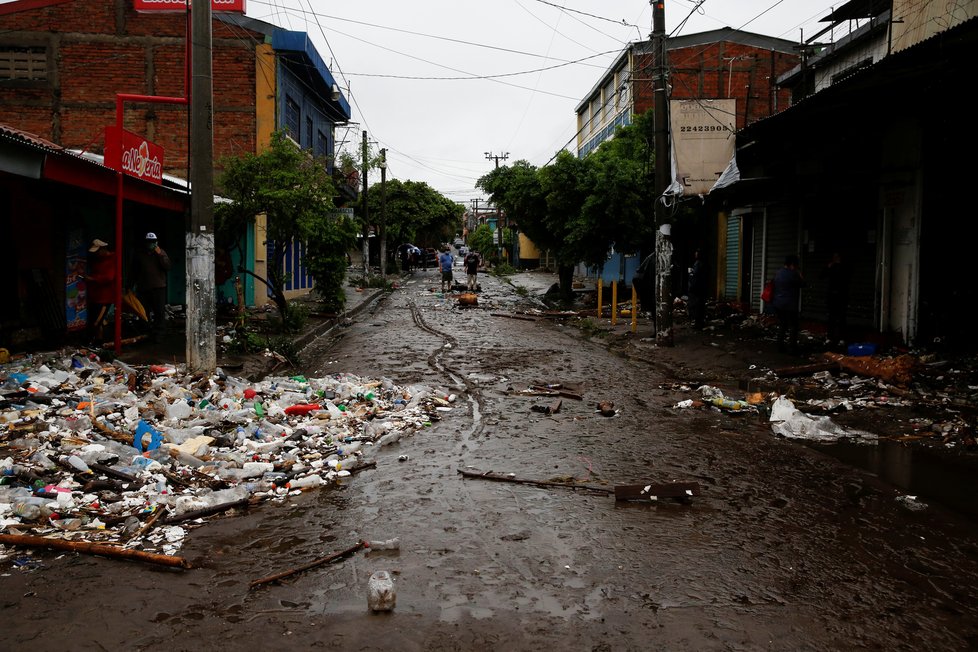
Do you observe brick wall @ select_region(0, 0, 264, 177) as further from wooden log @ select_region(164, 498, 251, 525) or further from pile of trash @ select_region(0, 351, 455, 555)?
wooden log @ select_region(164, 498, 251, 525)

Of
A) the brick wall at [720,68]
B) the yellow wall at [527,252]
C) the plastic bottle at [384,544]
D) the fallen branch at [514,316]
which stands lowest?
the plastic bottle at [384,544]

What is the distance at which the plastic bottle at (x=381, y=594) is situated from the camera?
376 cm

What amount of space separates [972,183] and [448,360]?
8.72m

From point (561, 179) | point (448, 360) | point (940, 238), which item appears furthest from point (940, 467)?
point (561, 179)

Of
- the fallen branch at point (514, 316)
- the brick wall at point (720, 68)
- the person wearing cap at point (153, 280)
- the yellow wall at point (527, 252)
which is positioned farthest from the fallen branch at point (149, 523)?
the yellow wall at point (527, 252)

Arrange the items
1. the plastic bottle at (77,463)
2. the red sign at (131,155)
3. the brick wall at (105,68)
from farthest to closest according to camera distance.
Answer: the brick wall at (105,68) → the red sign at (131,155) → the plastic bottle at (77,463)

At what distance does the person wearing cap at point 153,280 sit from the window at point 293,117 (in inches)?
489

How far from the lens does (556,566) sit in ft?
14.3

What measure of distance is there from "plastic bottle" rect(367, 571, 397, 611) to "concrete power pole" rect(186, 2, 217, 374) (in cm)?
656

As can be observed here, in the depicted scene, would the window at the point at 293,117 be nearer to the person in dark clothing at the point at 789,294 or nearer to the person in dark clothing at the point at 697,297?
the person in dark clothing at the point at 697,297

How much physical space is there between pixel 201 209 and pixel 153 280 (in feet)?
13.3

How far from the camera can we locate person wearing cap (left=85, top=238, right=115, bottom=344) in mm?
11586

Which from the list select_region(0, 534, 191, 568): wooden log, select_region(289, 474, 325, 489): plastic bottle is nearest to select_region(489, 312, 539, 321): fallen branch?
select_region(289, 474, 325, 489): plastic bottle

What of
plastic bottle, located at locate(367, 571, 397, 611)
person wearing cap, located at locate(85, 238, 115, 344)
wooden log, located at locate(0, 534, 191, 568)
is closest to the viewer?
plastic bottle, located at locate(367, 571, 397, 611)
